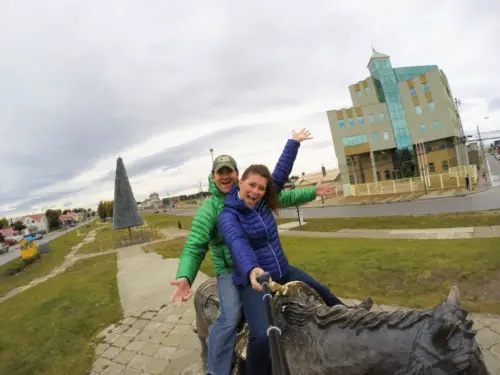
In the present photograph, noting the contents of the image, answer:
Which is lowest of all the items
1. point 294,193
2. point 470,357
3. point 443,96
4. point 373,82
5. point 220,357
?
point 220,357

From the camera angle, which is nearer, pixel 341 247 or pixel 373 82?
pixel 341 247

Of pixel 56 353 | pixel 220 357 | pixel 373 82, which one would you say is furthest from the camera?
pixel 373 82

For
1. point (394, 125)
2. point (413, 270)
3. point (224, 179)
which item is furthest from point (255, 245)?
point (394, 125)

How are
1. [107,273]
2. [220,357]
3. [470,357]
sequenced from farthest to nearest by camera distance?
[107,273], [220,357], [470,357]

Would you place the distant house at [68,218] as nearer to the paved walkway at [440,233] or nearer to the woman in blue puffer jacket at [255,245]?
the paved walkway at [440,233]

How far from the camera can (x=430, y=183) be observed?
109 ft

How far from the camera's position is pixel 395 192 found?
1385 inches

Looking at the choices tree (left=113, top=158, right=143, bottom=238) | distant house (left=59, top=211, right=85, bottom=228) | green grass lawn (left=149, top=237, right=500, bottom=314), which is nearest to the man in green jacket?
green grass lawn (left=149, top=237, right=500, bottom=314)

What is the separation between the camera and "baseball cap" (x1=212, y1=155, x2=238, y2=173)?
3.14 m

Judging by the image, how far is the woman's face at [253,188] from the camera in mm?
2678

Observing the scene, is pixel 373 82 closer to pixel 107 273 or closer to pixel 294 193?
pixel 107 273

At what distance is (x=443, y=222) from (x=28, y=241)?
30145mm

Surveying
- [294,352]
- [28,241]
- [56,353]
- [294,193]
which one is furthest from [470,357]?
[28,241]

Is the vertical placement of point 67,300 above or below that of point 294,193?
below
